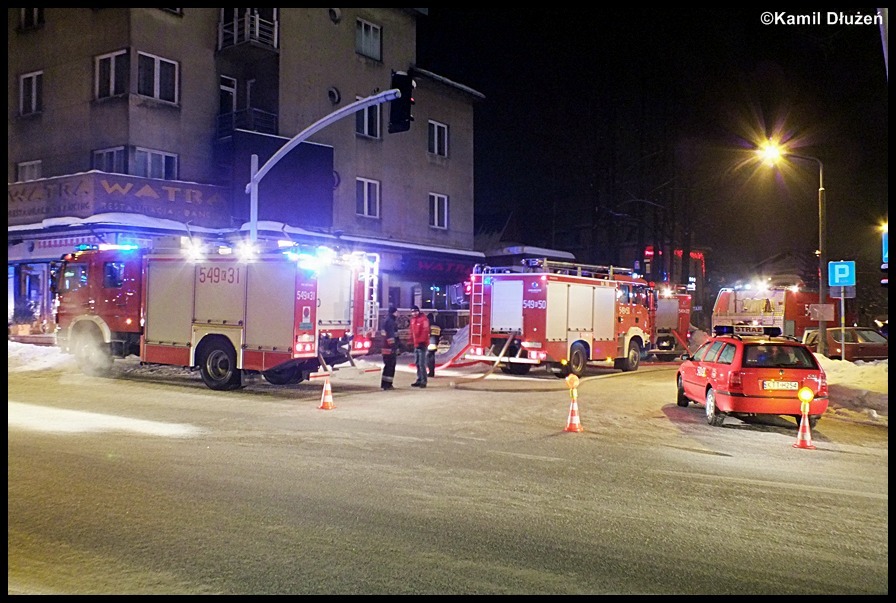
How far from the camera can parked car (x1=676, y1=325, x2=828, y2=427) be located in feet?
37.4

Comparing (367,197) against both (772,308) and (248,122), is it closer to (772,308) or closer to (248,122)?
(248,122)

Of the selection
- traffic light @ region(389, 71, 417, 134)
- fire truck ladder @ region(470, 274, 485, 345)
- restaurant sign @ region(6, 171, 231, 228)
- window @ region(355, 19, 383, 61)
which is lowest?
fire truck ladder @ region(470, 274, 485, 345)

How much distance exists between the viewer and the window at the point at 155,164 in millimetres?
25422

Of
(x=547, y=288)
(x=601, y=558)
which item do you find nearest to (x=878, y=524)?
(x=601, y=558)

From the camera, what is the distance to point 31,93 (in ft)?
92.0

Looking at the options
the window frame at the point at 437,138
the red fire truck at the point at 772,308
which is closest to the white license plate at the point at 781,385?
the red fire truck at the point at 772,308

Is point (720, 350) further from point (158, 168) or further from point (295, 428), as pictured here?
point (158, 168)

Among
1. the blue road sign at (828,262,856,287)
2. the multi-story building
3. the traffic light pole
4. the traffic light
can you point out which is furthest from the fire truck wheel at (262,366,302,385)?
the blue road sign at (828,262,856,287)

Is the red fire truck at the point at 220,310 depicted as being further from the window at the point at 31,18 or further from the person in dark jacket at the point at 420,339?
the window at the point at 31,18

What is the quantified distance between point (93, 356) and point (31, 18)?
17.3m

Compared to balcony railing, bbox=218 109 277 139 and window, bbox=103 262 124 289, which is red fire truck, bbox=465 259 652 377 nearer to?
window, bbox=103 262 124 289

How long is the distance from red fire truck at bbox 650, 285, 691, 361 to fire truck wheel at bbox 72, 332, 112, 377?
18304 mm

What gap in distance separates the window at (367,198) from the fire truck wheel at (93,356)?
583 inches

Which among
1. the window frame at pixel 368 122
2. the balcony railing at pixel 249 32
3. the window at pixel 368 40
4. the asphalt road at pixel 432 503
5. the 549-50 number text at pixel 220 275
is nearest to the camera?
the asphalt road at pixel 432 503
